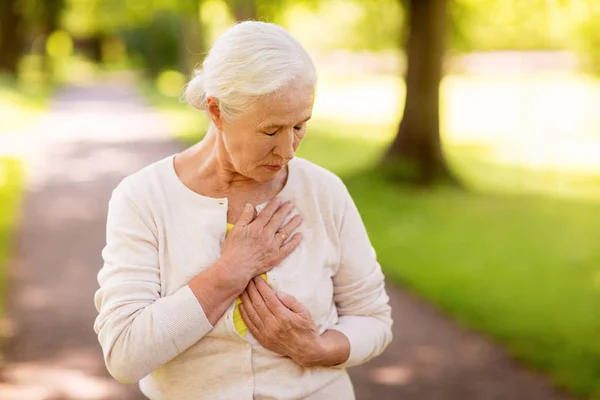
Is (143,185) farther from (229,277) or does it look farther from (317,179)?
(317,179)

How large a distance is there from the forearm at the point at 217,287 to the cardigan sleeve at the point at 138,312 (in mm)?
20

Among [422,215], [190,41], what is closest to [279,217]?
[422,215]

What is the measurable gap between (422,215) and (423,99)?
7.56ft

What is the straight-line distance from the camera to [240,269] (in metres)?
2.05

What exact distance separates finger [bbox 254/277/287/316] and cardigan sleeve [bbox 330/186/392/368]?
0.72 ft

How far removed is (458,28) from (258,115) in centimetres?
1468

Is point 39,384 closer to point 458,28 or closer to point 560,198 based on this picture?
point 560,198

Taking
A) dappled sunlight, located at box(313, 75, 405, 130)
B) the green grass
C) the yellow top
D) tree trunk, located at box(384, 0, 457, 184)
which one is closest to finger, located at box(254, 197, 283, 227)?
the yellow top

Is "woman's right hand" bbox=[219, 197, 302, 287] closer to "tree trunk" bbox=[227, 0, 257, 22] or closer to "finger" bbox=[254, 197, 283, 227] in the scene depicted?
"finger" bbox=[254, 197, 283, 227]

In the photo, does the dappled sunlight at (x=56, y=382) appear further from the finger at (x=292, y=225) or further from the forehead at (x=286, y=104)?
the forehead at (x=286, y=104)

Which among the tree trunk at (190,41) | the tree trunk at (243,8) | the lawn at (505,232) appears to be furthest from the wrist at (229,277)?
the tree trunk at (190,41)

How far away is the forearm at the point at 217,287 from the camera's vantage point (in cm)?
201

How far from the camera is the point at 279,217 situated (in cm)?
215

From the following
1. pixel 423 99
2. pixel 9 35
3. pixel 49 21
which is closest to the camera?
pixel 423 99
